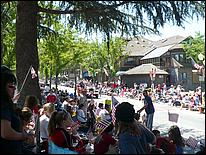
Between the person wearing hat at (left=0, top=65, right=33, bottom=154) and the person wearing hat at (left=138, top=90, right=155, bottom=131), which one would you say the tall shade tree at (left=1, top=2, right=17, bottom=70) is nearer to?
the person wearing hat at (left=0, top=65, right=33, bottom=154)

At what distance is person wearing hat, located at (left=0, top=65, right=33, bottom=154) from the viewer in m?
3.12

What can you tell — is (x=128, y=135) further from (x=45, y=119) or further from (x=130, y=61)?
(x=130, y=61)

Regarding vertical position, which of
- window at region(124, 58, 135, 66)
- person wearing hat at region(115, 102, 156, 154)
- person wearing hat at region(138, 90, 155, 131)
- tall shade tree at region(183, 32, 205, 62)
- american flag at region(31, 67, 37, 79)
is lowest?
person wearing hat at region(138, 90, 155, 131)

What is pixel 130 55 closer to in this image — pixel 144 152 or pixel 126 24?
pixel 126 24

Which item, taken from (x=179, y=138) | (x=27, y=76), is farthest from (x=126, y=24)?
(x=179, y=138)

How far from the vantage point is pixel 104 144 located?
15.6 ft

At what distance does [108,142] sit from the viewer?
4.84 metres

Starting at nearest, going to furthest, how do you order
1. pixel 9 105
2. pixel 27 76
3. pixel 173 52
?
pixel 9 105 < pixel 27 76 < pixel 173 52

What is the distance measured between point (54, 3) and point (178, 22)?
10.8 feet

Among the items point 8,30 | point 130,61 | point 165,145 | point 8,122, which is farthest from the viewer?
point 130,61

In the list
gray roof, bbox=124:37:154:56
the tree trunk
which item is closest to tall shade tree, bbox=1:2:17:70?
the tree trunk

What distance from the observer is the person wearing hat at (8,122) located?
3.12 m

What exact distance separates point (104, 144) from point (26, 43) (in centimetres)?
454

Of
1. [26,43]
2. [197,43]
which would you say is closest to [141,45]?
[26,43]
